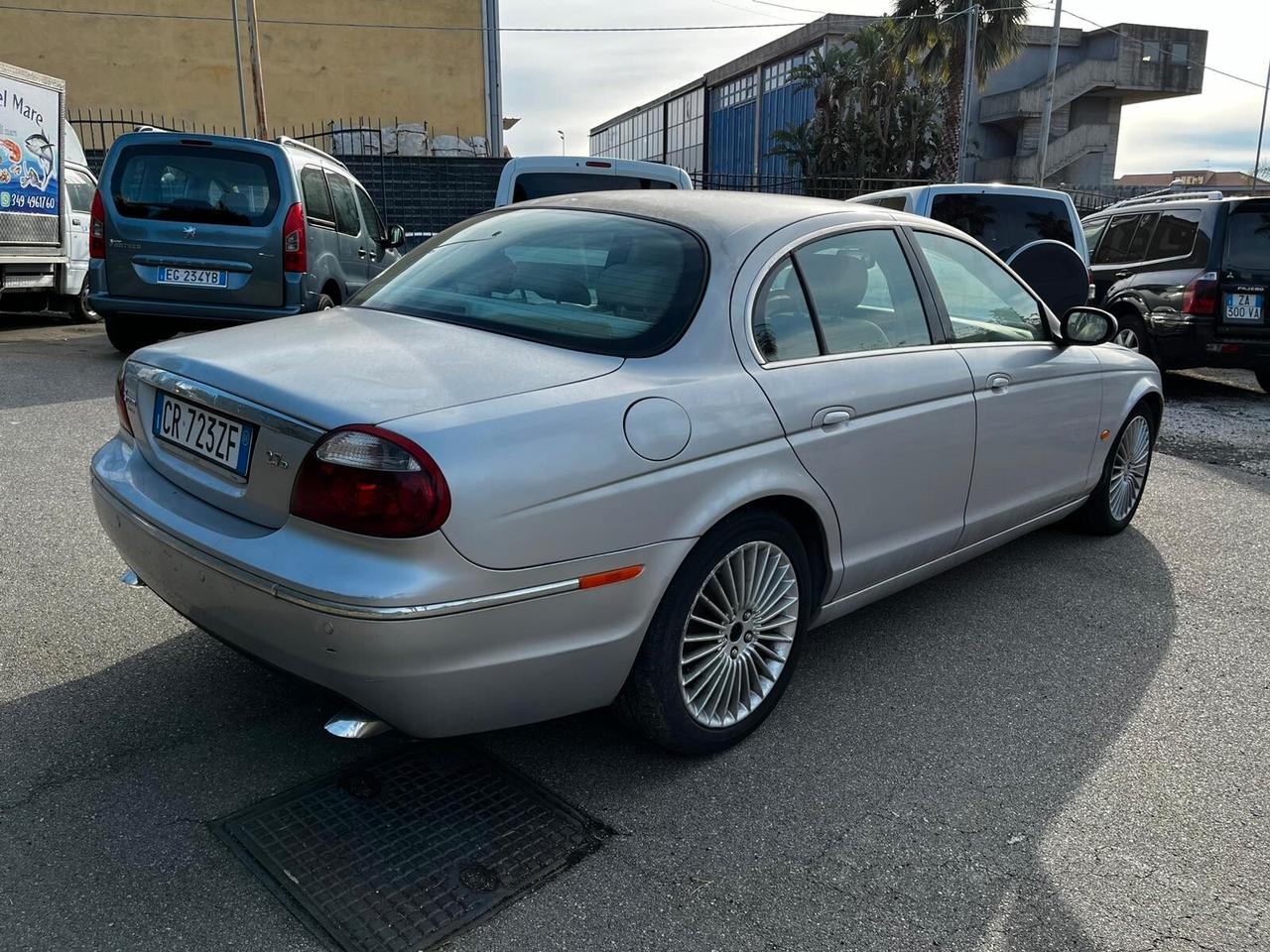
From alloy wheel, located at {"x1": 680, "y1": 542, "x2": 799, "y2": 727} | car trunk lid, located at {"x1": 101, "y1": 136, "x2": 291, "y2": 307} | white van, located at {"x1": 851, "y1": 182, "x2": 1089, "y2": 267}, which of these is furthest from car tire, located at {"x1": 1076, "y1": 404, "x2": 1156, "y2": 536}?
car trunk lid, located at {"x1": 101, "y1": 136, "x2": 291, "y2": 307}

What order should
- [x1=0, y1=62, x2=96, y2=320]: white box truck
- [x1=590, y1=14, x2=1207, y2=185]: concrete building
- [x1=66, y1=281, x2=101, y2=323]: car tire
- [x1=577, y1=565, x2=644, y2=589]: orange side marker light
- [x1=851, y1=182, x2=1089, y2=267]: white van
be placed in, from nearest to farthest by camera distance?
[x1=577, y1=565, x2=644, y2=589]: orange side marker light
[x1=851, y1=182, x2=1089, y2=267]: white van
[x1=0, y1=62, x2=96, y2=320]: white box truck
[x1=66, y1=281, x2=101, y2=323]: car tire
[x1=590, y1=14, x2=1207, y2=185]: concrete building

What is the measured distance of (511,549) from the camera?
2369 mm

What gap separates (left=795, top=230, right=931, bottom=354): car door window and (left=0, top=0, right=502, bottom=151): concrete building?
84.1 ft

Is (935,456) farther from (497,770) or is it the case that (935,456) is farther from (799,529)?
(497,770)

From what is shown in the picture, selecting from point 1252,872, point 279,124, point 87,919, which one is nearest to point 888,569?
point 1252,872

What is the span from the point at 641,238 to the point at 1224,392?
860 centimetres

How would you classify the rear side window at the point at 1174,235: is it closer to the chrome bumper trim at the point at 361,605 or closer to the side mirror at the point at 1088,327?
the side mirror at the point at 1088,327

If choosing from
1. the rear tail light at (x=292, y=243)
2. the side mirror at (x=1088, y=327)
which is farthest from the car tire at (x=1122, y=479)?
the rear tail light at (x=292, y=243)

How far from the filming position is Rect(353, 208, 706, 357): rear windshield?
114 inches

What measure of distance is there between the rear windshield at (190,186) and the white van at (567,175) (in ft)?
6.27

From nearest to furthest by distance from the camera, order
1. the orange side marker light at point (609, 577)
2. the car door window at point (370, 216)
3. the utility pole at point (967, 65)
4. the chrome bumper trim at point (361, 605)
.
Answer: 1. the chrome bumper trim at point (361, 605)
2. the orange side marker light at point (609, 577)
3. the car door window at point (370, 216)
4. the utility pole at point (967, 65)

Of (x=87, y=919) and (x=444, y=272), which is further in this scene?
(x=444, y=272)

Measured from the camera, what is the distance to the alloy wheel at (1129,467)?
498 cm

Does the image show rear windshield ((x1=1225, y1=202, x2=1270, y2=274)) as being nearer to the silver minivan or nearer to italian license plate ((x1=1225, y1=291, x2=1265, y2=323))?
italian license plate ((x1=1225, y1=291, x2=1265, y2=323))
